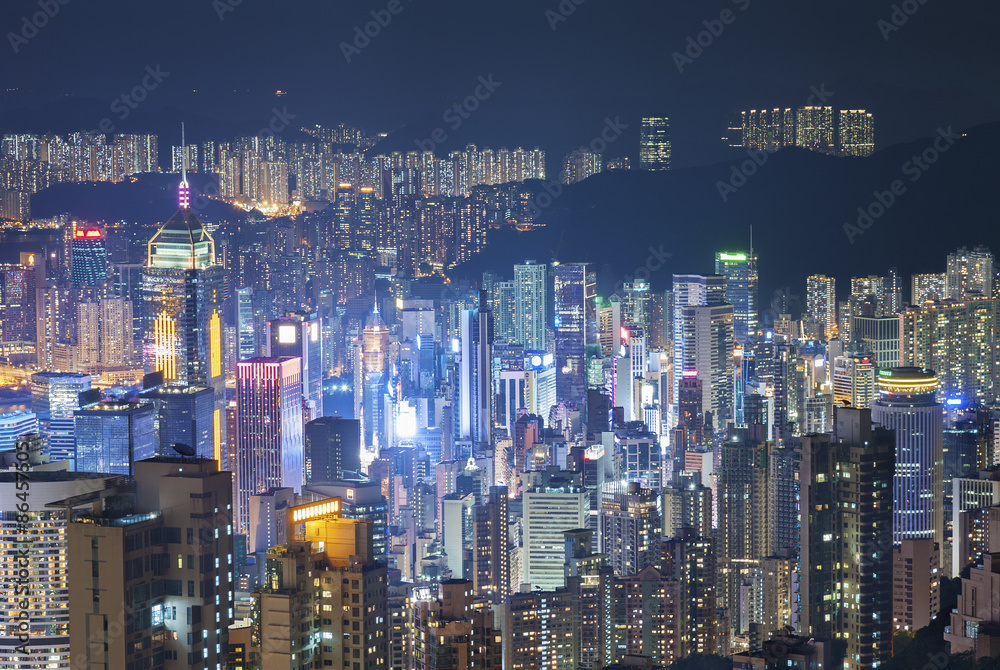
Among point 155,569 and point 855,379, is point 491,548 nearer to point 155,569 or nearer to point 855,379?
point 855,379

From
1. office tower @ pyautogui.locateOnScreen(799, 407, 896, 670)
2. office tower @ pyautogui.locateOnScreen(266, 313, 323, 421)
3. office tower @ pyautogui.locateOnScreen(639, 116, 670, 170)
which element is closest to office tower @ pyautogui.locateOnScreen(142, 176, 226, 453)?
office tower @ pyautogui.locateOnScreen(266, 313, 323, 421)

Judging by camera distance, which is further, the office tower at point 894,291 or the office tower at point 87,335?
the office tower at point 87,335

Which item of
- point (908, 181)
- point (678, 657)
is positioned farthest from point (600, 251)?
point (678, 657)

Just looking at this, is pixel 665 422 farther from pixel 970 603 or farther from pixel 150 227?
pixel 970 603

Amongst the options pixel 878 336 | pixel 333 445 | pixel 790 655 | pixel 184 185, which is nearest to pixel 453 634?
pixel 790 655

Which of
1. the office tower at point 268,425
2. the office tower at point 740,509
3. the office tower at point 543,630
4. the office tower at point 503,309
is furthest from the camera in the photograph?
the office tower at point 503,309

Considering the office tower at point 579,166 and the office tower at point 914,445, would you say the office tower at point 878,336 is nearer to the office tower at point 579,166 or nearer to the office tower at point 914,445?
the office tower at point 914,445

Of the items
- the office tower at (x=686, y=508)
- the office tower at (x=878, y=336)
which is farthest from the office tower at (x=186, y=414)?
the office tower at (x=878, y=336)
